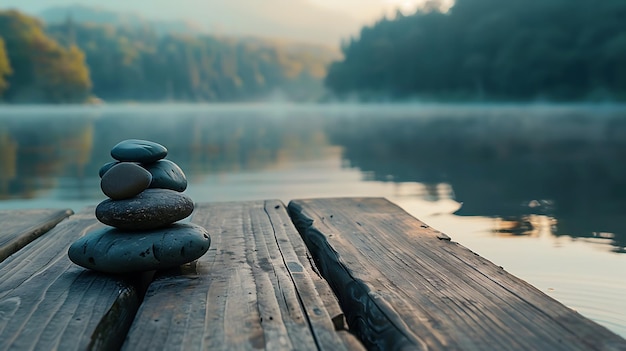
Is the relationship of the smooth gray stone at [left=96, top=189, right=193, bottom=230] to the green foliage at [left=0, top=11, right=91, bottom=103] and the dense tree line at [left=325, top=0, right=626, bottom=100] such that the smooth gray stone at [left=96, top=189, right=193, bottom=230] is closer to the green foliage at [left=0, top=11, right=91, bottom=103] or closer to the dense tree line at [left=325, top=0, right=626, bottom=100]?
the dense tree line at [left=325, top=0, right=626, bottom=100]

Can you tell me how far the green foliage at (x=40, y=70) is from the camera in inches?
3752

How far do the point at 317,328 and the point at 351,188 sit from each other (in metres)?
6.70

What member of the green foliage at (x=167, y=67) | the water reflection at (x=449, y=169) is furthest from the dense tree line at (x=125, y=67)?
Answer: the water reflection at (x=449, y=169)

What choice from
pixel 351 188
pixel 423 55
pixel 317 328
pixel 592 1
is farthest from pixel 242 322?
pixel 423 55

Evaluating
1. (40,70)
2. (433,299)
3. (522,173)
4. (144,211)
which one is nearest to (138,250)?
(144,211)

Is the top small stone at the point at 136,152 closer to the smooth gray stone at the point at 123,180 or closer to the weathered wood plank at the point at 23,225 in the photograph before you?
the smooth gray stone at the point at 123,180

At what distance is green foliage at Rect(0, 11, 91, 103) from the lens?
95312mm

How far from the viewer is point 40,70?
98.8 metres

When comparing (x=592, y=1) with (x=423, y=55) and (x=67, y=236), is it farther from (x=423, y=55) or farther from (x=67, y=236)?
(x=67, y=236)

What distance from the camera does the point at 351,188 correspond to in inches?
362

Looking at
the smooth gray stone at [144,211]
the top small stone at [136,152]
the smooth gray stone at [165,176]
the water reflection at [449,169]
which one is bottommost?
the water reflection at [449,169]

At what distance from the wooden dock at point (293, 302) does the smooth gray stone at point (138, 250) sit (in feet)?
0.19

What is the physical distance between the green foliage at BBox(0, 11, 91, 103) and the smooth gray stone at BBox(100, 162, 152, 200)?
9549cm

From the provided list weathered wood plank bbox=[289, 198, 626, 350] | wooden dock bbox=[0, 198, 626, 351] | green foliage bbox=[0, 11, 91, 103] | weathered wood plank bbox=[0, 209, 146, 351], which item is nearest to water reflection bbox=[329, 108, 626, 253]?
weathered wood plank bbox=[289, 198, 626, 350]
